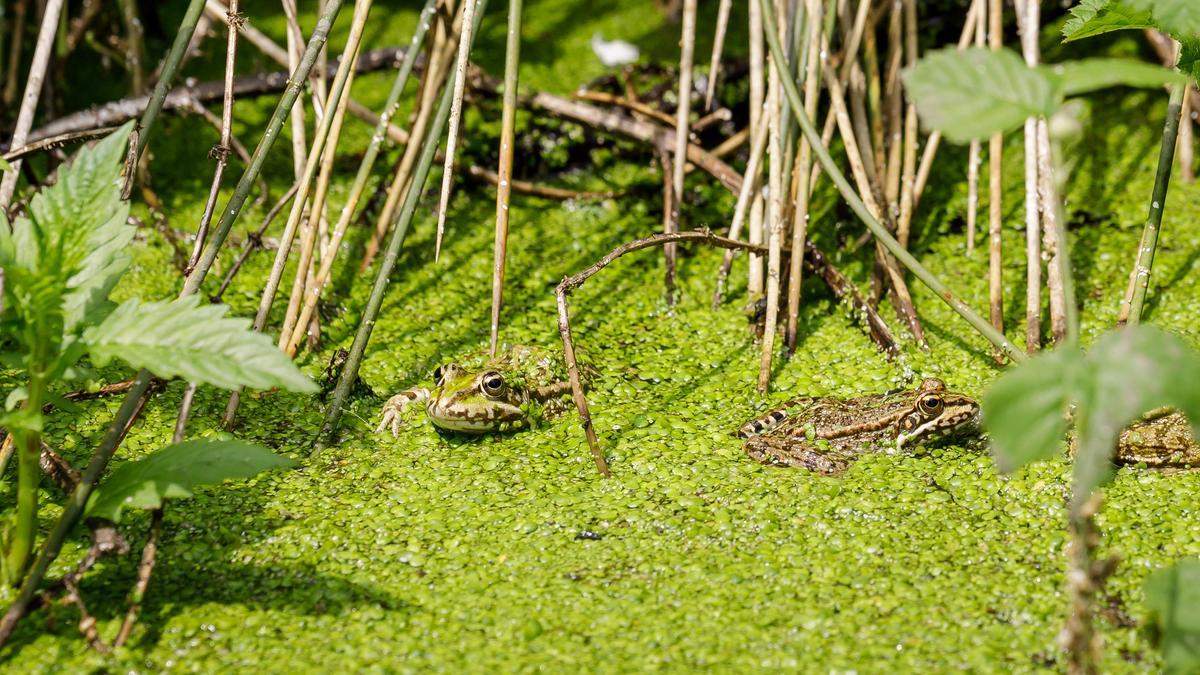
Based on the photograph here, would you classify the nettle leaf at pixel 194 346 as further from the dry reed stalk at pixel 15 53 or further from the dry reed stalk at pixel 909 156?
the dry reed stalk at pixel 15 53

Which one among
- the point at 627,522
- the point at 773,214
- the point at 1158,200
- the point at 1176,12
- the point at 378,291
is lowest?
the point at 627,522

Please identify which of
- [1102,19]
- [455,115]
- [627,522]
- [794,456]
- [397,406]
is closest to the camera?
[1102,19]

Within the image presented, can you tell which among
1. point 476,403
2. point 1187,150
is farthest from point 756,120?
point 1187,150

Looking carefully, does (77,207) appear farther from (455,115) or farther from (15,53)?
(15,53)

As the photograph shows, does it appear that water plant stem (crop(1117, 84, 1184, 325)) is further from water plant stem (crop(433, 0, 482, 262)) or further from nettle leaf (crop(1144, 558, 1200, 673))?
water plant stem (crop(433, 0, 482, 262))

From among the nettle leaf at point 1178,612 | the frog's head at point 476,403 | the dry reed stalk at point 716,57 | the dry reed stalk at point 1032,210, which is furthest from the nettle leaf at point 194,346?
the dry reed stalk at point 716,57

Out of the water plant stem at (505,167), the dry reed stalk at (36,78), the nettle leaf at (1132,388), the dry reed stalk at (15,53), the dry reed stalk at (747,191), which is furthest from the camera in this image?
the dry reed stalk at (15,53)

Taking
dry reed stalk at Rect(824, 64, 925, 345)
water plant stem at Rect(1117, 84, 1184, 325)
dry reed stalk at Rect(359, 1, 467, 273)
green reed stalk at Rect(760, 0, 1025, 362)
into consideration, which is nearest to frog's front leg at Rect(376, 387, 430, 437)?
dry reed stalk at Rect(359, 1, 467, 273)

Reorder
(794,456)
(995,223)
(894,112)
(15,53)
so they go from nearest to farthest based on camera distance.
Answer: (794,456), (995,223), (894,112), (15,53)
